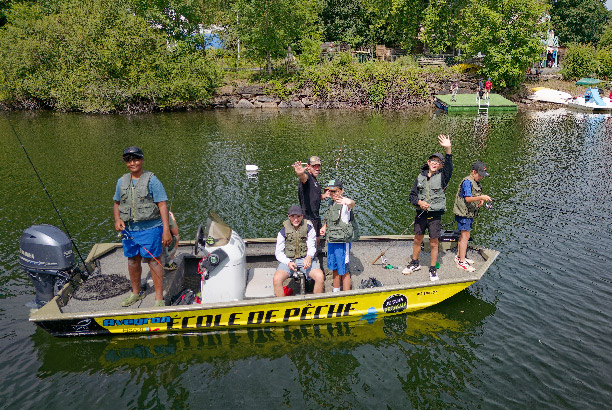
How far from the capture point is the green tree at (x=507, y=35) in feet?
132

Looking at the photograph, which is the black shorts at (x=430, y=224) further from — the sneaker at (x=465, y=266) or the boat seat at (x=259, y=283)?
the boat seat at (x=259, y=283)

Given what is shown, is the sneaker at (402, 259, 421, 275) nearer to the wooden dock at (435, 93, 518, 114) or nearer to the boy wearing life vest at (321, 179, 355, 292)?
the boy wearing life vest at (321, 179, 355, 292)

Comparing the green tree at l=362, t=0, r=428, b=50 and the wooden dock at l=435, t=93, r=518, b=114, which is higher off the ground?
the green tree at l=362, t=0, r=428, b=50

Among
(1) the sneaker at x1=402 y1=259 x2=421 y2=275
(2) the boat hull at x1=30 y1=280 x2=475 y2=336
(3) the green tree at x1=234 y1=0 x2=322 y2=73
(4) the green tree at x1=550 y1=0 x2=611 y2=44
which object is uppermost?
(4) the green tree at x1=550 y1=0 x2=611 y2=44

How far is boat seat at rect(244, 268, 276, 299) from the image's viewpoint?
889cm

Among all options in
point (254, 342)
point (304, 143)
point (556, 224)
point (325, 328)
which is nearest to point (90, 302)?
point (254, 342)

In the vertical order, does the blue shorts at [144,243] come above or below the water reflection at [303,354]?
above

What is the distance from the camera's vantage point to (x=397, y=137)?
2617 centimetres

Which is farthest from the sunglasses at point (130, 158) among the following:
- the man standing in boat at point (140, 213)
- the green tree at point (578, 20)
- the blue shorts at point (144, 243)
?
the green tree at point (578, 20)

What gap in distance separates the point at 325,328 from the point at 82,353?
14.6ft

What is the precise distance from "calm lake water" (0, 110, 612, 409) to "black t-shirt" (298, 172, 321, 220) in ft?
7.61

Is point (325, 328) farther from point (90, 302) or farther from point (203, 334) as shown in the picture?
point (90, 302)

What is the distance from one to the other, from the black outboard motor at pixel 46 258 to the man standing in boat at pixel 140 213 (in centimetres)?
134

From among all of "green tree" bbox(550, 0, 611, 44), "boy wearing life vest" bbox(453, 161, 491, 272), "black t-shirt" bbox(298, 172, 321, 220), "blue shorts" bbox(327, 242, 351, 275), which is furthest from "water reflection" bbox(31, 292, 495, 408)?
"green tree" bbox(550, 0, 611, 44)
